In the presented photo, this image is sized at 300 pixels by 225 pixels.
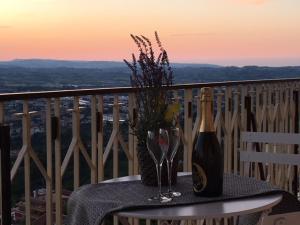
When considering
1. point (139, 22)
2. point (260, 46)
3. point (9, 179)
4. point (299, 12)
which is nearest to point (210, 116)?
point (9, 179)

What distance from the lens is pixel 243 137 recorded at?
2656mm

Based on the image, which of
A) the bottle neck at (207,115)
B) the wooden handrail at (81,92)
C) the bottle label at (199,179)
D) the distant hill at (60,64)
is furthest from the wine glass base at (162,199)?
the distant hill at (60,64)

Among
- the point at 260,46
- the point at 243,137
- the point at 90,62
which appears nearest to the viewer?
the point at 243,137

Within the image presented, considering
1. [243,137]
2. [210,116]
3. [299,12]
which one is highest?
[299,12]

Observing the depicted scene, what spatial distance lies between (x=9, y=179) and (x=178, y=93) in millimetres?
1493

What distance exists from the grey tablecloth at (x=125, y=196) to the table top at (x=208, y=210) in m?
0.03

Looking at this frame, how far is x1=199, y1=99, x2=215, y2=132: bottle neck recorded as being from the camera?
1.88m

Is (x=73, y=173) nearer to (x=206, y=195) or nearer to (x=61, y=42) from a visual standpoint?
(x=206, y=195)

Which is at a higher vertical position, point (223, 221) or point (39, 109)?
point (39, 109)

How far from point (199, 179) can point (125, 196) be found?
26 centimetres

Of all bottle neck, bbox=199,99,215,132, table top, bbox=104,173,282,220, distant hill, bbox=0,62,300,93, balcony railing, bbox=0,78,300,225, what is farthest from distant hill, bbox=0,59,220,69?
table top, bbox=104,173,282,220

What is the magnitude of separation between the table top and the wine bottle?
0.27 ft

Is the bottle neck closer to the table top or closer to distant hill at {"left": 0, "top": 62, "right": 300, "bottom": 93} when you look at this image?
the table top

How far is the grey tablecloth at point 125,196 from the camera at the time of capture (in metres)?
1.74
